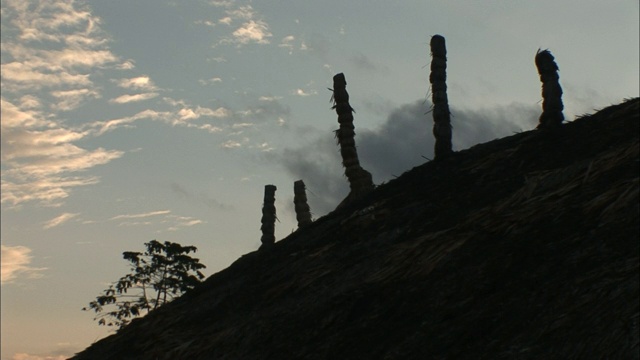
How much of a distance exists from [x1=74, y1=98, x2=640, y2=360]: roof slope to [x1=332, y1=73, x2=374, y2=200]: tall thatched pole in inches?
156

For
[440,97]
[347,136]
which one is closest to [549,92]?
[440,97]

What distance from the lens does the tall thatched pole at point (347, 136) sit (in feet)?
59.2

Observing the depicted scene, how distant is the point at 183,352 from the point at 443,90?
7.31 meters

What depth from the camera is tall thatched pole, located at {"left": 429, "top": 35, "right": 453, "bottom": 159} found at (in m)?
15.0

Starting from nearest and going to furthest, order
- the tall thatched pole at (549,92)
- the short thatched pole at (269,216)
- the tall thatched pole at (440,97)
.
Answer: the tall thatched pole at (549,92), the tall thatched pole at (440,97), the short thatched pole at (269,216)

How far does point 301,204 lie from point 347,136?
3.86 meters

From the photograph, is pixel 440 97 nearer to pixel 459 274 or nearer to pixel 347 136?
pixel 347 136

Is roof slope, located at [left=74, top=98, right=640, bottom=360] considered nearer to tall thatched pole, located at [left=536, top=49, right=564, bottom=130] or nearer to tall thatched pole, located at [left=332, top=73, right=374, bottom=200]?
tall thatched pole, located at [left=536, top=49, right=564, bottom=130]

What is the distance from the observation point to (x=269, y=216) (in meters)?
20.8

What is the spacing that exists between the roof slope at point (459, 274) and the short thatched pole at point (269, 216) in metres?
6.34

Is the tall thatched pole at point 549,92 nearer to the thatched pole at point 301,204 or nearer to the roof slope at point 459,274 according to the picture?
the roof slope at point 459,274

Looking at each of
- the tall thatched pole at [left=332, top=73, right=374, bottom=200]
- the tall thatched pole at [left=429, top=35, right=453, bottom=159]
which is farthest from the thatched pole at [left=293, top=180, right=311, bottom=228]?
the tall thatched pole at [left=429, top=35, right=453, bottom=159]

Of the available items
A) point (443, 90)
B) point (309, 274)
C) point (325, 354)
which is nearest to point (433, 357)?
point (325, 354)

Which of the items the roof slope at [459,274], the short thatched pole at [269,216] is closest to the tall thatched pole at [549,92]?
the roof slope at [459,274]
